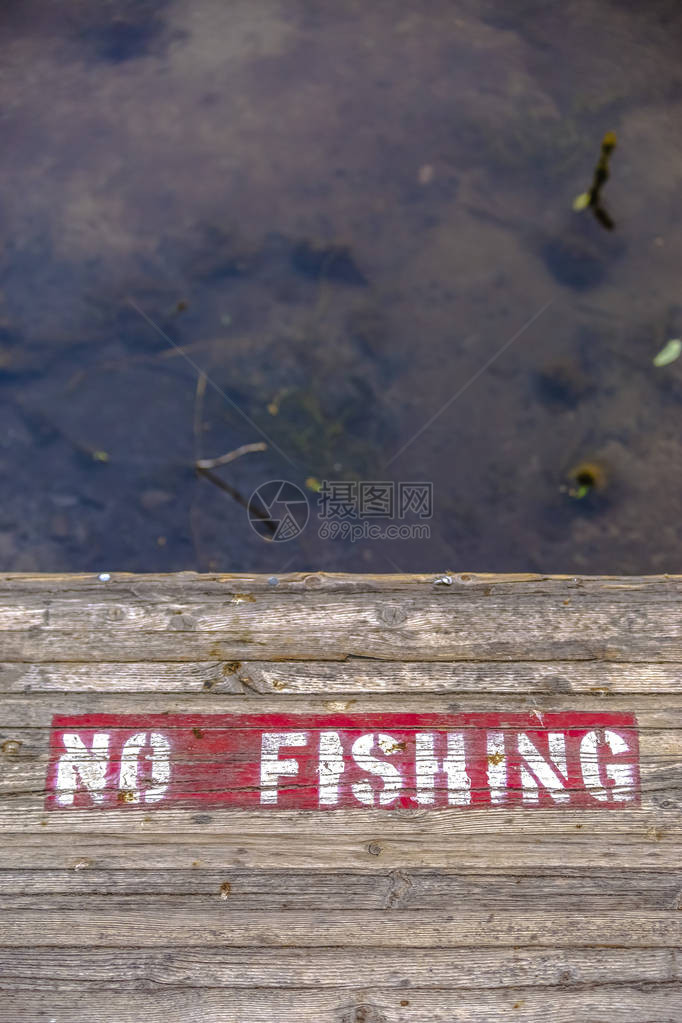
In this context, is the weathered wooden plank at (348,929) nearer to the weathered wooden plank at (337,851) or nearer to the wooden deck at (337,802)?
the wooden deck at (337,802)

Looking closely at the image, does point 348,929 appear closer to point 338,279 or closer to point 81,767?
point 81,767

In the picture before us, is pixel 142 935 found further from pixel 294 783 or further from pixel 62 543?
pixel 62 543

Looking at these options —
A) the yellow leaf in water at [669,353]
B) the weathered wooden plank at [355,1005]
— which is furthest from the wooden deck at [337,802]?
the yellow leaf in water at [669,353]

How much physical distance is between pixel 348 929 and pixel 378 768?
49cm

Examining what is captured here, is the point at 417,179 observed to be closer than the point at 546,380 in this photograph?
No

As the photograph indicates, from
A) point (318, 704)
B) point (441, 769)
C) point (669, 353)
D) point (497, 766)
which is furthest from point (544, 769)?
point (669, 353)

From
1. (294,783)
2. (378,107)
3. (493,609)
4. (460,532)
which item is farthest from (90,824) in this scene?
(378,107)

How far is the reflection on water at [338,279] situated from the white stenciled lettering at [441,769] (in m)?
1.70

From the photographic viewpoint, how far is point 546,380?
4.53m

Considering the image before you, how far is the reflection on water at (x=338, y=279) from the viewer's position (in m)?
4.37

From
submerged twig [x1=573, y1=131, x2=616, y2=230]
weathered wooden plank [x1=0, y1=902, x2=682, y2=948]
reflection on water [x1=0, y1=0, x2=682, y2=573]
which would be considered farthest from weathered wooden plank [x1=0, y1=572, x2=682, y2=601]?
submerged twig [x1=573, y1=131, x2=616, y2=230]

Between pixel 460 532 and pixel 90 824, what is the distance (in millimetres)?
2479

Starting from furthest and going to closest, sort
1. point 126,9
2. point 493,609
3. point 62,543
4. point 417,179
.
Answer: point 126,9, point 417,179, point 62,543, point 493,609

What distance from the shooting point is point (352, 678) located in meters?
2.73
